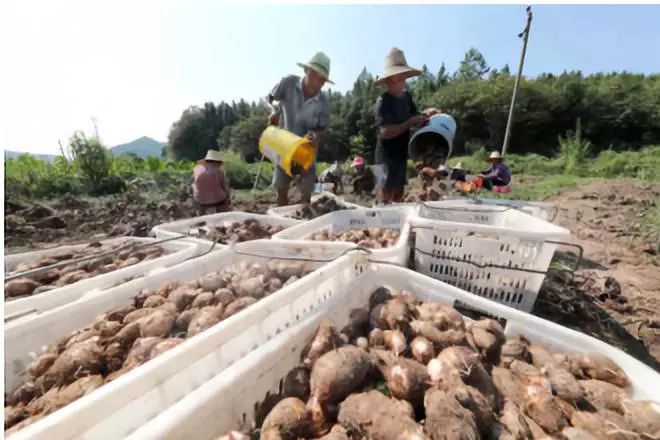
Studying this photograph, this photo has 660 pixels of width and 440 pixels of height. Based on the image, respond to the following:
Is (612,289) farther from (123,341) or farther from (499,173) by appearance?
(499,173)

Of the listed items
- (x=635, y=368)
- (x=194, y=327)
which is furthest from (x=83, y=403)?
(x=635, y=368)

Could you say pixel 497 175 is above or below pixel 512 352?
above

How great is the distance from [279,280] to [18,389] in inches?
43.4

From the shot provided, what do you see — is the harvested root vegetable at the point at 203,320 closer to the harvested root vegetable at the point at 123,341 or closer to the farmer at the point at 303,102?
the harvested root vegetable at the point at 123,341

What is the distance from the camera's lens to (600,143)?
26.0 metres

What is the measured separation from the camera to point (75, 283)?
1716 millimetres

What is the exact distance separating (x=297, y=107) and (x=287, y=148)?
3.38 feet

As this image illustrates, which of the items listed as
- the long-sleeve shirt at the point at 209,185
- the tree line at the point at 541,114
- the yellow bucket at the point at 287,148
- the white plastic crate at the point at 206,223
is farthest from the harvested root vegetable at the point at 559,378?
the tree line at the point at 541,114

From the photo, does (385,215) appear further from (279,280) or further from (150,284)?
(150,284)

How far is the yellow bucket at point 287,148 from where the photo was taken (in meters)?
3.31

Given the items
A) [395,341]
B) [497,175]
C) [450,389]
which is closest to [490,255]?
[395,341]

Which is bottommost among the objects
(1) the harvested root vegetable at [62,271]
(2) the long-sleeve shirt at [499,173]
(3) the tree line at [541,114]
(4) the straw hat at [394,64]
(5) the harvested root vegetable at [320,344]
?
(1) the harvested root vegetable at [62,271]

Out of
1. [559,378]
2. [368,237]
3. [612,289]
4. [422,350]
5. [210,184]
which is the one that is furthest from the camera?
[210,184]

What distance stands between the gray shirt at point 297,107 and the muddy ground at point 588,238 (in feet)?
7.18
